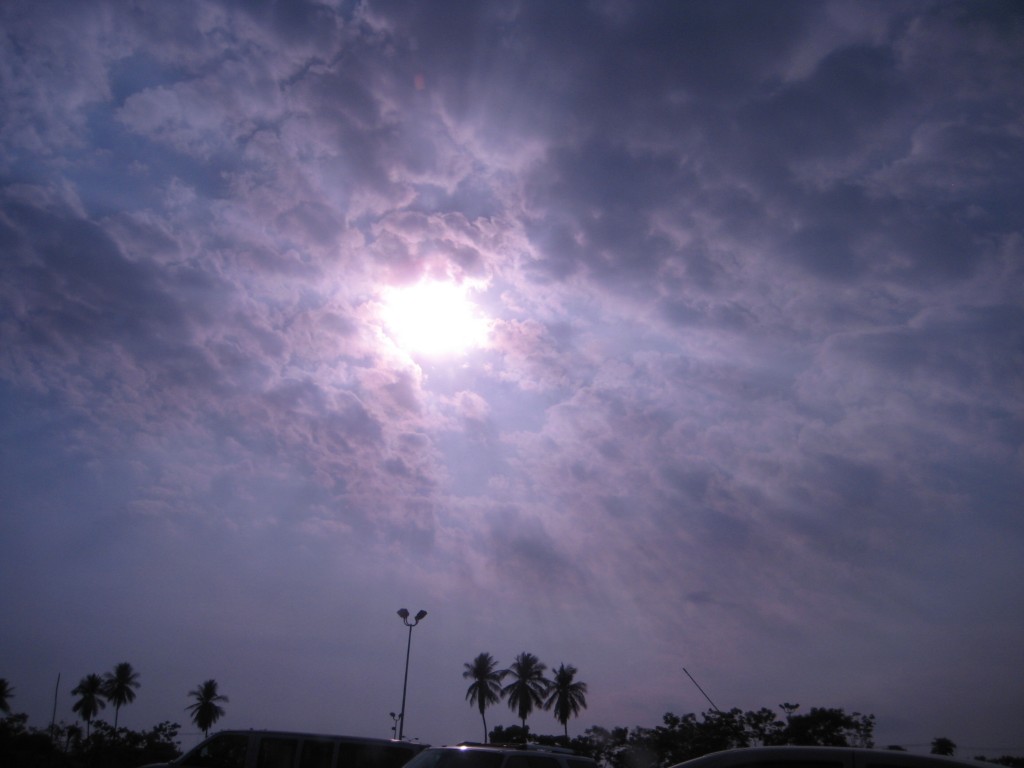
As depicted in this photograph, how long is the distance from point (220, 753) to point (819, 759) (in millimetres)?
12129

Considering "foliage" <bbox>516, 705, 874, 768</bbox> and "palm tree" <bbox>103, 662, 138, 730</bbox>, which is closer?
"foliage" <bbox>516, 705, 874, 768</bbox>

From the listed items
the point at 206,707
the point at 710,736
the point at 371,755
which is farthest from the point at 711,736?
the point at 206,707

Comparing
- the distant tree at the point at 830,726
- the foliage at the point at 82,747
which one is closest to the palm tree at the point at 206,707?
the foliage at the point at 82,747

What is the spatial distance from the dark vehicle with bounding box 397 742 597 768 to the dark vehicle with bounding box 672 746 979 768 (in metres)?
5.81

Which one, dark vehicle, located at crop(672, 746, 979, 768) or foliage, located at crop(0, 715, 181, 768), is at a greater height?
dark vehicle, located at crop(672, 746, 979, 768)

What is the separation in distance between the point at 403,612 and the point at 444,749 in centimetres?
2319

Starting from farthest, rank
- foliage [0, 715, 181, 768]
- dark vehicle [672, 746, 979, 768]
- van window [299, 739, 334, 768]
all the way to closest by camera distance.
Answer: foliage [0, 715, 181, 768], van window [299, 739, 334, 768], dark vehicle [672, 746, 979, 768]

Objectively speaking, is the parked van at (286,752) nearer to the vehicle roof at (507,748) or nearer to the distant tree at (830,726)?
the vehicle roof at (507,748)

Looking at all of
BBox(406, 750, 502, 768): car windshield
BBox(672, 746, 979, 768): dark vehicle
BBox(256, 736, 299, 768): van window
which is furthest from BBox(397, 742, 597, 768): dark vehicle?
BBox(672, 746, 979, 768): dark vehicle

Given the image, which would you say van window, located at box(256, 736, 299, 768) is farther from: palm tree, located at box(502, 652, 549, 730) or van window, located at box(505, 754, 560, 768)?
palm tree, located at box(502, 652, 549, 730)

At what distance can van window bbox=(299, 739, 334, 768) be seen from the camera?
44.0ft

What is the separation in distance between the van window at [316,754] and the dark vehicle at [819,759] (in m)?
9.76

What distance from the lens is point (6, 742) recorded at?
48562mm

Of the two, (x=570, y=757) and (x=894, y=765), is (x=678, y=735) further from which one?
(x=894, y=765)
